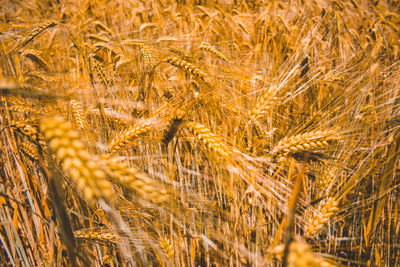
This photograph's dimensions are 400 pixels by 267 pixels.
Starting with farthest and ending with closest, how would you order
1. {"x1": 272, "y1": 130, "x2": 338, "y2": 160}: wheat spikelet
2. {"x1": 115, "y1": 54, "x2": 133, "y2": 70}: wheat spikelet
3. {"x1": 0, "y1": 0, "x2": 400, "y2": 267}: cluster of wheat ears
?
1. {"x1": 115, "y1": 54, "x2": 133, "y2": 70}: wheat spikelet
2. {"x1": 272, "y1": 130, "x2": 338, "y2": 160}: wheat spikelet
3. {"x1": 0, "y1": 0, "x2": 400, "y2": 267}: cluster of wheat ears

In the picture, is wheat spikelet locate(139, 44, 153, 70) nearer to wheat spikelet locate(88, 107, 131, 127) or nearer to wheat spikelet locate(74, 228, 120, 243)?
wheat spikelet locate(88, 107, 131, 127)

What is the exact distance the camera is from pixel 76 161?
13.2 inches

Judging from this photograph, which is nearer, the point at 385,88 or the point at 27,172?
the point at 27,172

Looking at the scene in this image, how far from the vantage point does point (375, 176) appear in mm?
1010

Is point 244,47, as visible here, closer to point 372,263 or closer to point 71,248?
point 372,263

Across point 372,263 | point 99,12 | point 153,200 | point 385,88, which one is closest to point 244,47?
point 385,88

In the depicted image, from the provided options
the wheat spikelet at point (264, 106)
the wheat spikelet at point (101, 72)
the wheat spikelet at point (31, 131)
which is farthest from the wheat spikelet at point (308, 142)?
the wheat spikelet at point (101, 72)

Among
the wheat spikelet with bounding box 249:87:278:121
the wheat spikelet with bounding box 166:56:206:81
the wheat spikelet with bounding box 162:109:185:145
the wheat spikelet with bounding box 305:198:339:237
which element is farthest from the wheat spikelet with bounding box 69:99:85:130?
the wheat spikelet with bounding box 305:198:339:237

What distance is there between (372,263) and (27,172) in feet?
4.72

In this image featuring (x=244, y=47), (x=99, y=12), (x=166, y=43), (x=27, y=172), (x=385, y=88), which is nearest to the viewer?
(x=27, y=172)

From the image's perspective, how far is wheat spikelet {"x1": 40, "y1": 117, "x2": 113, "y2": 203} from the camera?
12.9 inches

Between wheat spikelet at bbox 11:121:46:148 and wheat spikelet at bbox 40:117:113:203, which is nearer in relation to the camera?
wheat spikelet at bbox 40:117:113:203

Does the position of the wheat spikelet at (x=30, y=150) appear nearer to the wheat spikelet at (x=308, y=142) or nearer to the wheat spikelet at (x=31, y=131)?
the wheat spikelet at (x=31, y=131)

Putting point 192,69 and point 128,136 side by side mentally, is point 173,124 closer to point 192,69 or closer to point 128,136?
point 128,136
